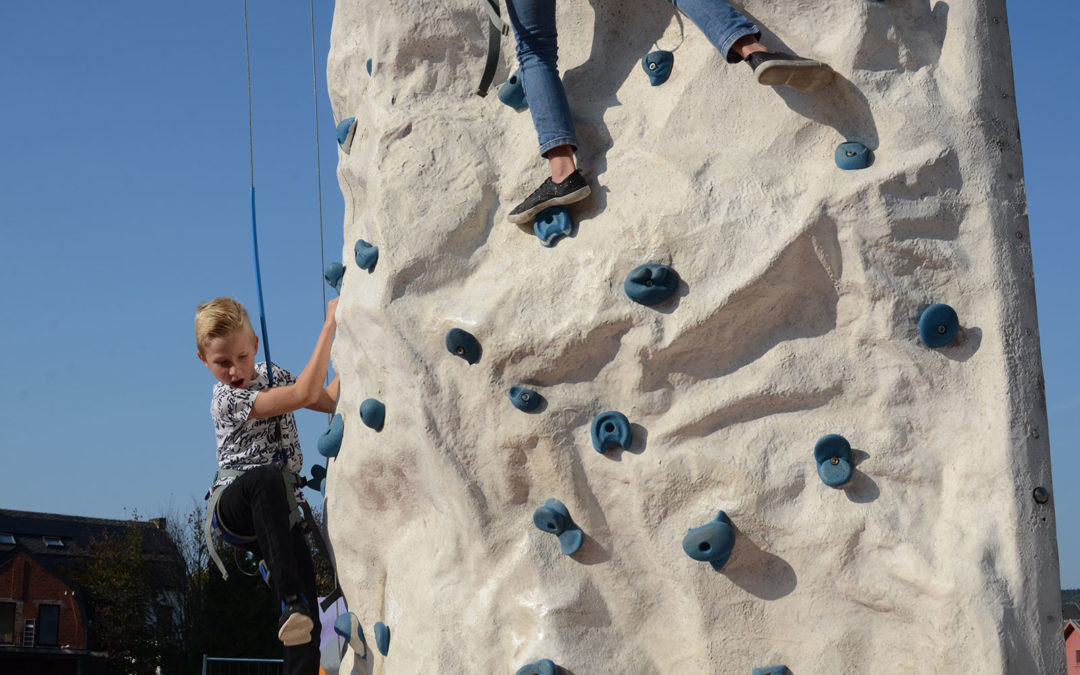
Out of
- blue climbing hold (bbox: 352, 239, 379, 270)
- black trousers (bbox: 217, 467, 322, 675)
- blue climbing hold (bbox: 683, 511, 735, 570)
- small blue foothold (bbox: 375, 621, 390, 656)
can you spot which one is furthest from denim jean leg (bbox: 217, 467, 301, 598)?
blue climbing hold (bbox: 683, 511, 735, 570)

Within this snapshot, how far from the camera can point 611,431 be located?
11.8 ft

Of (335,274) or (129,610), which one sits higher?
(129,610)

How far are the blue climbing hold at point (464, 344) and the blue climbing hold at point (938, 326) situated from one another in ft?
A: 4.85

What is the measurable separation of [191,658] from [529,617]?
22.5 m

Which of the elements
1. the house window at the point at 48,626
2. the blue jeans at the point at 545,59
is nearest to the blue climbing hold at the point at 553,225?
the blue jeans at the point at 545,59

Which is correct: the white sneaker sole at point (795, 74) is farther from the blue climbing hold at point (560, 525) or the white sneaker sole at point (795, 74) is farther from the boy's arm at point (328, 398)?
the boy's arm at point (328, 398)

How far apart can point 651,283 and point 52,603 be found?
30.3 metres

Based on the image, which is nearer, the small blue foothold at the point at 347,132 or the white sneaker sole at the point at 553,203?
the white sneaker sole at the point at 553,203

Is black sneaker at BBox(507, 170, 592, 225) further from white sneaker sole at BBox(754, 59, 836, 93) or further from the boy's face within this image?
the boy's face

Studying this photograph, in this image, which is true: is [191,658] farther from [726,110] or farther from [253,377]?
[726,110]

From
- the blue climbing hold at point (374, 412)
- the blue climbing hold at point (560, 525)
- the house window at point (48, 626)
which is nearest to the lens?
the blue climbing hold at point (560, 525)

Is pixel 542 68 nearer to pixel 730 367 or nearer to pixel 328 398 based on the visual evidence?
pixel 730 367

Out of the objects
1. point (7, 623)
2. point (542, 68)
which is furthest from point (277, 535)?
point (7, 623)

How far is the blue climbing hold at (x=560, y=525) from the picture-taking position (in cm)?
363
